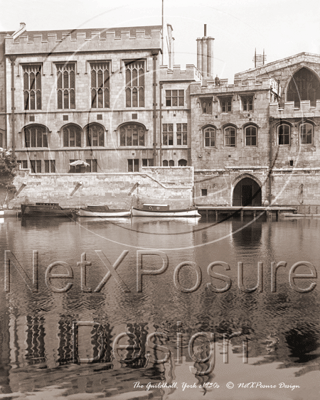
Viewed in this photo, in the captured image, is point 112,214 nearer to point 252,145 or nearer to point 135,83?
point 135,83

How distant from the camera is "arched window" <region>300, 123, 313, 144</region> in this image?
4844cm

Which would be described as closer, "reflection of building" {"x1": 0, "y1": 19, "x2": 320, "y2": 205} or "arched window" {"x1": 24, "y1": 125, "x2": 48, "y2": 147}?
"reflection of building" {"x1": 0, "y1": 19, "x2": 320, "y2": 205}

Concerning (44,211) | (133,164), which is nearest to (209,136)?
(133,164)

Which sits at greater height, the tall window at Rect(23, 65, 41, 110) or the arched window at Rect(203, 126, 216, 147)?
the tall window at Rect(23, 65, 41, 110)

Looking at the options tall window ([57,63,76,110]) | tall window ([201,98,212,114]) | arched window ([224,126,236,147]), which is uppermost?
tall window ([57,63,76,110])

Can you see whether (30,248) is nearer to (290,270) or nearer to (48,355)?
(290,270)

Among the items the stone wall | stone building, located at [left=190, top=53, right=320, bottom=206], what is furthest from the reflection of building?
the stone wall

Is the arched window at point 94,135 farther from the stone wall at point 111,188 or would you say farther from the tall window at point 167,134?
the tall window at point 167,134

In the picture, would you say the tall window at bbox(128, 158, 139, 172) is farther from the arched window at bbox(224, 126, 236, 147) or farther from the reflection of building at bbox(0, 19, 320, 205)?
the arched window at bbox(224, 126, 236, 147)

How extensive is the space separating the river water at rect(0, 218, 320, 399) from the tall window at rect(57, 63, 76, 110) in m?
24.9

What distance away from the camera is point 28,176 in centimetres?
4838

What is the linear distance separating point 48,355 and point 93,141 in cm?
3986

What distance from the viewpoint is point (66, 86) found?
50.4 meters

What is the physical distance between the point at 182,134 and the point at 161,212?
880 centimetres
